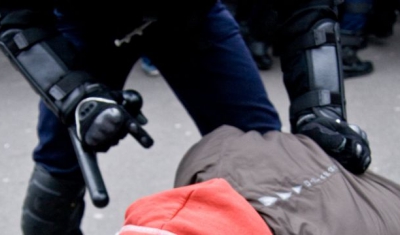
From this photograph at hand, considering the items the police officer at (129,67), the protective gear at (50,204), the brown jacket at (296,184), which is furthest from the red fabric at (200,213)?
the protective gear at (50,204)

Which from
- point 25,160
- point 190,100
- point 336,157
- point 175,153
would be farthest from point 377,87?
point 336,157

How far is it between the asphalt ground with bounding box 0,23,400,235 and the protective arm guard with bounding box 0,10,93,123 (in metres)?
1.05

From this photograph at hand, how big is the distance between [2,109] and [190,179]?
253 centimetres

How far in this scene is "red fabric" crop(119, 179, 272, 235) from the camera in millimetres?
843

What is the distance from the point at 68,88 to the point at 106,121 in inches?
6.7

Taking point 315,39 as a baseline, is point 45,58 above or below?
above

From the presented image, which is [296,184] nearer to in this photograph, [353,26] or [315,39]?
[315,39]

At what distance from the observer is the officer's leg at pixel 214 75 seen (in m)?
1.51

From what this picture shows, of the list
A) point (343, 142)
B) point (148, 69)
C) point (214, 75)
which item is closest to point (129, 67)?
point (214, 75)

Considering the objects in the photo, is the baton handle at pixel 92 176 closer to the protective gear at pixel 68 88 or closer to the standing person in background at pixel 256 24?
the protective gear at pixel 68 88

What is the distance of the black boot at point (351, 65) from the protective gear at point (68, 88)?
7.91 feet

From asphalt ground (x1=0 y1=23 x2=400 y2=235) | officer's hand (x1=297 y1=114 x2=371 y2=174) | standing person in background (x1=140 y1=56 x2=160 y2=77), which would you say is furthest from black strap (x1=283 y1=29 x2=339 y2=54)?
standing person in background (x1=140 y1=56 x2=160 y2=77)

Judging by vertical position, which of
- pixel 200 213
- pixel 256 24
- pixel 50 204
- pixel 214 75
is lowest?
pixel 256 24

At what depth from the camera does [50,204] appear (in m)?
1.62
